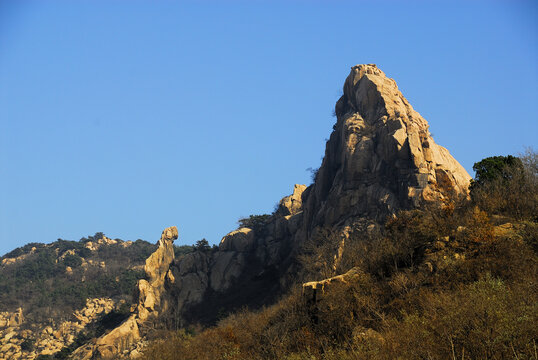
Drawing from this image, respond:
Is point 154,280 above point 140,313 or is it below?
above

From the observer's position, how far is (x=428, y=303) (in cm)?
2941

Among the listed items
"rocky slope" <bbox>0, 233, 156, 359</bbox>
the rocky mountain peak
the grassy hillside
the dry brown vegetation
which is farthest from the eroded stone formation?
the grassy hillside

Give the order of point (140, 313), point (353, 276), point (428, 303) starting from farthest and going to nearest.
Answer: point (140, 313) < point (353, 276) < point (428, 303)

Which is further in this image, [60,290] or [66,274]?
[66,274]

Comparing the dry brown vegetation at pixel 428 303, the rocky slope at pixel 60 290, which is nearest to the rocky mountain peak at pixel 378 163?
the dry brown vegetation at pixel 428 303

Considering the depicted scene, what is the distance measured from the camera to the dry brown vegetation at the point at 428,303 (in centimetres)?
2301

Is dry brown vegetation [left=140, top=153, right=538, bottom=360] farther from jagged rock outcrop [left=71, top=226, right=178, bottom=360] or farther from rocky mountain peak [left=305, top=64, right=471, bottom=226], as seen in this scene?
jagged rock outcrop [left=71, top=226, right=178, bottom=360]

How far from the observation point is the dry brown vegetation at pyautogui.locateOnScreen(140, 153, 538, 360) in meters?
23.0

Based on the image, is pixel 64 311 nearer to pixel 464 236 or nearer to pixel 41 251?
pixel 41 251

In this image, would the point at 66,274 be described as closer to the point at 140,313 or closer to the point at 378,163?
the point at 140,313

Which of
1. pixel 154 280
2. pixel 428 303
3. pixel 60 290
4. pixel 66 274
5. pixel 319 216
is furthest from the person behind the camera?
pixel 66 274

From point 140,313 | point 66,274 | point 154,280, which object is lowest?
point 140,313

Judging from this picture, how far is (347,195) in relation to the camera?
225 ft

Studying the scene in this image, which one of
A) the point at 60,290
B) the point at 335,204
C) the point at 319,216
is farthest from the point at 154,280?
the point at 60,290
